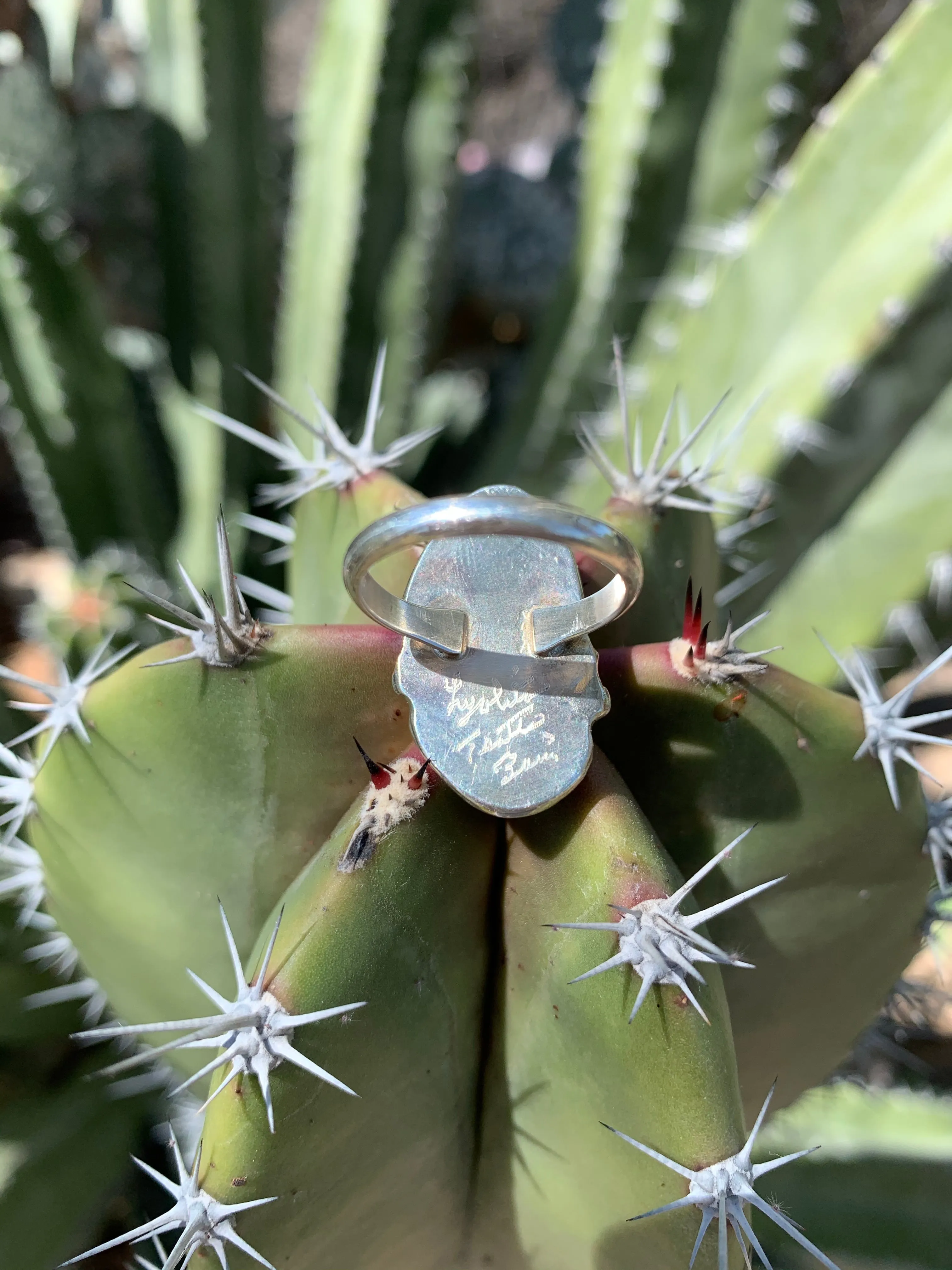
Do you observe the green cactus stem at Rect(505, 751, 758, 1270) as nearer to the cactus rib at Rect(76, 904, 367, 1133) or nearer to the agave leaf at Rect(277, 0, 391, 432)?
the cactus rib at Rect(76, 904, 367, 1133)

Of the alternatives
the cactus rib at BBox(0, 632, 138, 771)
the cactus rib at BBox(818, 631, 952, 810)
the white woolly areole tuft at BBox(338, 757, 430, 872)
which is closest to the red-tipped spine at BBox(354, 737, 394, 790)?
the white woolly areole tuft at BBox(338, 757, 430, 872)

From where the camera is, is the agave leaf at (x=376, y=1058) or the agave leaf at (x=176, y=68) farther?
the agave leaf at (x=176, y=68)

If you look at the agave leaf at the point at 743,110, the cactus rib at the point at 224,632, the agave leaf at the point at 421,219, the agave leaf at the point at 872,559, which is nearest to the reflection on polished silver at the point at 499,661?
the cactus rib at the point at 224,632

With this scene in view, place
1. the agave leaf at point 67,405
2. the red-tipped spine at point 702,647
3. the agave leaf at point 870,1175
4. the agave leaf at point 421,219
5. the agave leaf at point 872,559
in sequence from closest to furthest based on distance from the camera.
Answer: the red-tipped spine at point 702,647
the agave leaf at point 870,1175
the agave leaf at point 872,559
the agave leaf at point 67,405
the agave leaf at point 421,219

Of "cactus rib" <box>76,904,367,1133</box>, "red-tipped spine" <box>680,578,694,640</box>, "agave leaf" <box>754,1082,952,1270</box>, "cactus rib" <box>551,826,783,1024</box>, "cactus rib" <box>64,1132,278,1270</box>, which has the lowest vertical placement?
"agave leaf" <box>754,1082,952,1270</box>

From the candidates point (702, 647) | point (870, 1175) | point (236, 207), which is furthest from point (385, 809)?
point (236, 207)

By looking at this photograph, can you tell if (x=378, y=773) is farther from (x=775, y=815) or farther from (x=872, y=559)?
(x=872, y=559)

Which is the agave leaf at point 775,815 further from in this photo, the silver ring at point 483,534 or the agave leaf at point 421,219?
the agave leaf at point 421,219
